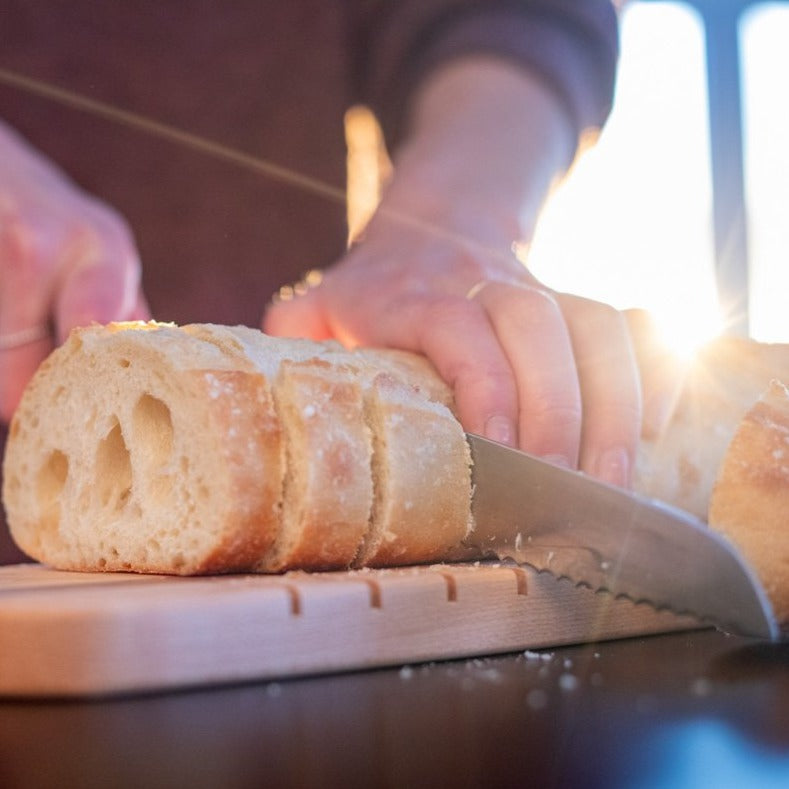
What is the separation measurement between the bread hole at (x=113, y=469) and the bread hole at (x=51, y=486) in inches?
4.6

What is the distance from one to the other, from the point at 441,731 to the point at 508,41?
197cm

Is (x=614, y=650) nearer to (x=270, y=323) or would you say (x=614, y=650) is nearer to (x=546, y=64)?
(x=270, y=323)

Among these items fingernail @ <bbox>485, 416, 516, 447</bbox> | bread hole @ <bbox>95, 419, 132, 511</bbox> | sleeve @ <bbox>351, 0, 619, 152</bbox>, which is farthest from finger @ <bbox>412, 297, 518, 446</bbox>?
sleeve @ <bbox>351, 0, 619, 152</bbox>

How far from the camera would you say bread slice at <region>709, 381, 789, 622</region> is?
113cm

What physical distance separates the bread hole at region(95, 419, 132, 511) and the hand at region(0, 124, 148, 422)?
284 mm

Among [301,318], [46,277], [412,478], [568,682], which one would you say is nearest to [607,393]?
[412,478]

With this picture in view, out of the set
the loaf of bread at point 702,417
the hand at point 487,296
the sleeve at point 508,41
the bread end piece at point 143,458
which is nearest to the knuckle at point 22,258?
the bread end piece at point 143,458

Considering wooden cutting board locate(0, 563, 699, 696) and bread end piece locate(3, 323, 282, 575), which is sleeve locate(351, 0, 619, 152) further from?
wooden cutting board locate(0, 563, 699, 696)

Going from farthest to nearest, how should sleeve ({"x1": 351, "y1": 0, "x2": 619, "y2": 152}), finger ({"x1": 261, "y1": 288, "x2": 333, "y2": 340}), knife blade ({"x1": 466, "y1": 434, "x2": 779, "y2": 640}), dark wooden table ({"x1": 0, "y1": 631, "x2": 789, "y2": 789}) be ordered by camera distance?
sleeve ({"x1": 351, "y1": 0, "x2": 619, "y2": 152}) < finger ({"x1": 261, "y1": 288, "x2": 333, "y2": 340}) < knife blade ({"x1": 466, "y1": 434, "x2": 779, "y2": 640}) < dark wooden table ({"x1": 0, "y1": 631, "x2": 789, "y2": 789})

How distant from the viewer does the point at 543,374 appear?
1365 millimetres

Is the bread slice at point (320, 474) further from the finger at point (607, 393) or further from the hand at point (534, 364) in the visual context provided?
the finger at point (607, 393)

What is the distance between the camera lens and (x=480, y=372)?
1.38 meters

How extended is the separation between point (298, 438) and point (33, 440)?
1.51ft

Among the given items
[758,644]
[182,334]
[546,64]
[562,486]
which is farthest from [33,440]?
[546,64]
